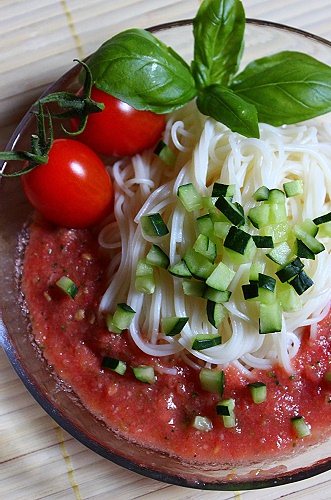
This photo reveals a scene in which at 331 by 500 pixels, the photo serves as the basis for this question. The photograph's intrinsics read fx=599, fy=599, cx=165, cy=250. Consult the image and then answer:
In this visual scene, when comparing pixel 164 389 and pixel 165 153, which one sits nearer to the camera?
pixel 164 389

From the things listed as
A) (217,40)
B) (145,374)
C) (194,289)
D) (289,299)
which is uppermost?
(217,40)

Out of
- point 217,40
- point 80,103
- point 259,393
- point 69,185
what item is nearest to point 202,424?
point 259,393

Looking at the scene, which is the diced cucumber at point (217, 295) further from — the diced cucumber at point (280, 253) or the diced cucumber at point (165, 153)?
the diced cucumber at point (165, 153)

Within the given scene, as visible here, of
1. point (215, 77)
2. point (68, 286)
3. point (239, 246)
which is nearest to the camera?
point (239, 246)

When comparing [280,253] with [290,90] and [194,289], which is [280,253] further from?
[290,90]

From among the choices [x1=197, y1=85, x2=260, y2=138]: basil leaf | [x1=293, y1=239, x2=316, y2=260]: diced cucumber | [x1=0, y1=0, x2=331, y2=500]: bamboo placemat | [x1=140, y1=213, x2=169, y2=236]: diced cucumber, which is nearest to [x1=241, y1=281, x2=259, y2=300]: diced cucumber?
[x1=293, y1=239, x2=316, y2=260]: diced cucumber

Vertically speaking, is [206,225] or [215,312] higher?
[206,225]

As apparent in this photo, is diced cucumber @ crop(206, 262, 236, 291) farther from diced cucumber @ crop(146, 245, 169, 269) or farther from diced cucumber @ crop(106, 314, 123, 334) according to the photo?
diced cucumber @ crop(106, 314, 123, 334)
